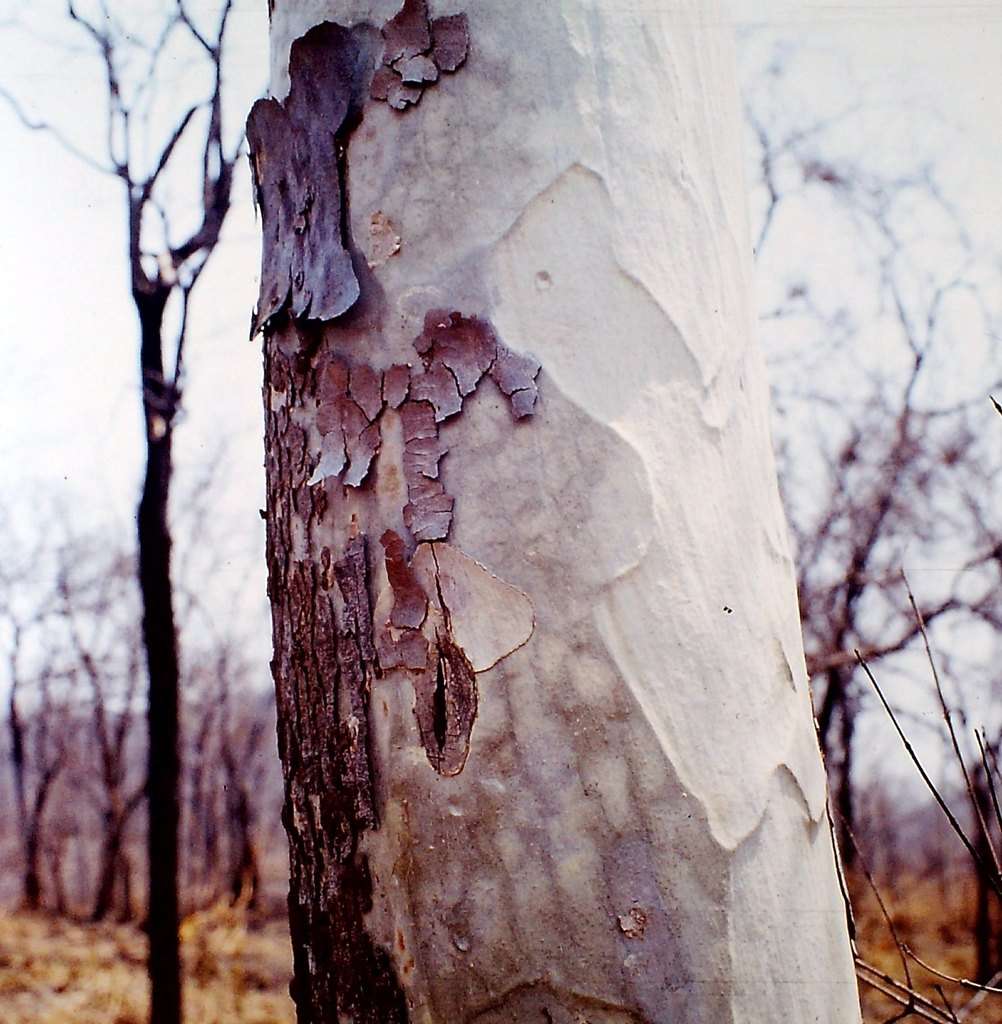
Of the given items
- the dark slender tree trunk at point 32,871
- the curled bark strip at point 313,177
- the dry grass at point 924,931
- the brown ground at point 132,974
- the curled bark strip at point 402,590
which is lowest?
the dry grass at point 924,931

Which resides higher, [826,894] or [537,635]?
[537,635]

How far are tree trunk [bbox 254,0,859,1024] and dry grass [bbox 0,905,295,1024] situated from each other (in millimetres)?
2477

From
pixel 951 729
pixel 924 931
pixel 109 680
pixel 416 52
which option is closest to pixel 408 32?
pixel 416 52

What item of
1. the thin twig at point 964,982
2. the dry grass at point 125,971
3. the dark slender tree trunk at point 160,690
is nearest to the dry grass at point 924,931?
the dry grass at point 125,971

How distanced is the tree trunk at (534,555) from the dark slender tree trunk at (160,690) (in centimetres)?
204

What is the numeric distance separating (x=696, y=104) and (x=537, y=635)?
0.24 m

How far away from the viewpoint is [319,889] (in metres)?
0.35

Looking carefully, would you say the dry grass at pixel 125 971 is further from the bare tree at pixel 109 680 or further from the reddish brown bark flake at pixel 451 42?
the reddish brown bark flake at pixel 451 42

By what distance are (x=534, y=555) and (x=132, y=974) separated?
2812 mm

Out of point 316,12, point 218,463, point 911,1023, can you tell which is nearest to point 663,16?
point 316,12

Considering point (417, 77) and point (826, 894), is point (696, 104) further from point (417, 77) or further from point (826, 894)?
point (826, 894)

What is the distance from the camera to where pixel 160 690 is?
2271 millimetres

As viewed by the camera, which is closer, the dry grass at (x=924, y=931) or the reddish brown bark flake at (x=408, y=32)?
the reddish brown bark flake at (x=408, y=32)

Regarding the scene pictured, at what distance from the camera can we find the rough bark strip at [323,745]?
33cm
